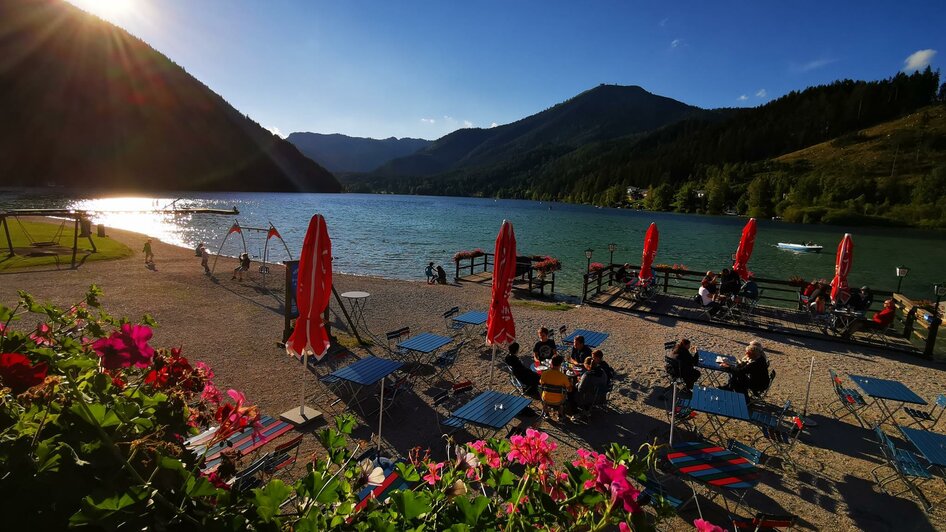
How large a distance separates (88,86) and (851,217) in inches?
8765

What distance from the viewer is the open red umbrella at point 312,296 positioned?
7230mm

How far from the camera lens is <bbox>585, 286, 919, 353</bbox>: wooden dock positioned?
13206mm

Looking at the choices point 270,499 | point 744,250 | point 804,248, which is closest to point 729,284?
point 744,250

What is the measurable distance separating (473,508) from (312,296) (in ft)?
20.9

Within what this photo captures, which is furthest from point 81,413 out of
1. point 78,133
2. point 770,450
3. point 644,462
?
point 78,133

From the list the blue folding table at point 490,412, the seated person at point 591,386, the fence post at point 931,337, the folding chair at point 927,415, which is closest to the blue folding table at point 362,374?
the blue folding table at point 490,412

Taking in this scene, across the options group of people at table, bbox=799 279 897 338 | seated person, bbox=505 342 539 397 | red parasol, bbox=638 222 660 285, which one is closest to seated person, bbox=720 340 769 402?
seated person, bbox=505 342 539 397

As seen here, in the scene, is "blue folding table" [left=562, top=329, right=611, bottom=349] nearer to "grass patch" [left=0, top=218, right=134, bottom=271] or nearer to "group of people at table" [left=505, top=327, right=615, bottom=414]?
"group of people at table" [left=505, top=327, right=615, bottom=414]

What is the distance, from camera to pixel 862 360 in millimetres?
11781

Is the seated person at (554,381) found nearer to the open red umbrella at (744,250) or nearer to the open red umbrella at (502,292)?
the open red umbrella at (502,292)

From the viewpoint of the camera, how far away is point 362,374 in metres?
8.01

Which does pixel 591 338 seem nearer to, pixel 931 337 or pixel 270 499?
pixel 931 337

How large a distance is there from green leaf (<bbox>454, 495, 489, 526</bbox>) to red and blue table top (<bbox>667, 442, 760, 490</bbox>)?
497cm

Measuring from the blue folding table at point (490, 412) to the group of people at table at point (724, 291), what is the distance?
1058 cm
